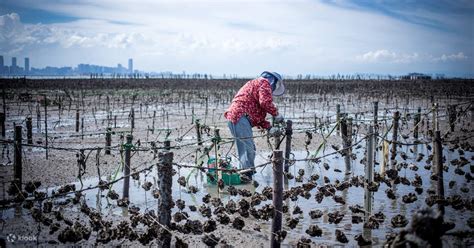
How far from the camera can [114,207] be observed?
6984mm

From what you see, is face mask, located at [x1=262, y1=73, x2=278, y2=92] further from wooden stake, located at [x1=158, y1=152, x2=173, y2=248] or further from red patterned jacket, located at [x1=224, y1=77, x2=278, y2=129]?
wooden stake, located at [x1=158, y1=152, x2=173, y2=248]

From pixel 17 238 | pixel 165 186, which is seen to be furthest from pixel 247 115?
pixel 17 238

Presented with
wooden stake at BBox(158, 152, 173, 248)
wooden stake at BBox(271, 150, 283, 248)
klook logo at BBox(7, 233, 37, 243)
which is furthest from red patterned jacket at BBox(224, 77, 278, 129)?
klook logo at BBox(7, 233, 37, 243)

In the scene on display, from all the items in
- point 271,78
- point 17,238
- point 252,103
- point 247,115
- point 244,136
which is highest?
point 271,78

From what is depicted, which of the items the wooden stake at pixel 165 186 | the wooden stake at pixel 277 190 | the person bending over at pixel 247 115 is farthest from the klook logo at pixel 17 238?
the person bending over at pixel 247 115

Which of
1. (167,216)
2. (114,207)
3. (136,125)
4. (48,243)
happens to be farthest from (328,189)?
(136,125)

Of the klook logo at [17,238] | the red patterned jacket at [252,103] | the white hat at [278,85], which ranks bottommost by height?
the klook logo at [17,238]

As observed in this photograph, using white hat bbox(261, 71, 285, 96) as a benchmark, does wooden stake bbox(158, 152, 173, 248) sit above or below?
→ below

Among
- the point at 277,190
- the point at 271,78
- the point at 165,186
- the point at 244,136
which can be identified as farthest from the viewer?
the point at 271,78

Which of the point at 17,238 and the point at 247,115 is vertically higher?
the point at 247,115

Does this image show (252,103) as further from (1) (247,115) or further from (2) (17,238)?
(2) (17,238)

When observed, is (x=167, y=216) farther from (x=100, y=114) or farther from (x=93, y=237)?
(x=100, y=114)

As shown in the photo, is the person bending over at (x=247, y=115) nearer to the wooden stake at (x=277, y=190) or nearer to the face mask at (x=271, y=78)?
the face mask at (x=271, y=78)

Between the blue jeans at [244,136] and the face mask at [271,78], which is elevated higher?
the face mask at [271,78]
